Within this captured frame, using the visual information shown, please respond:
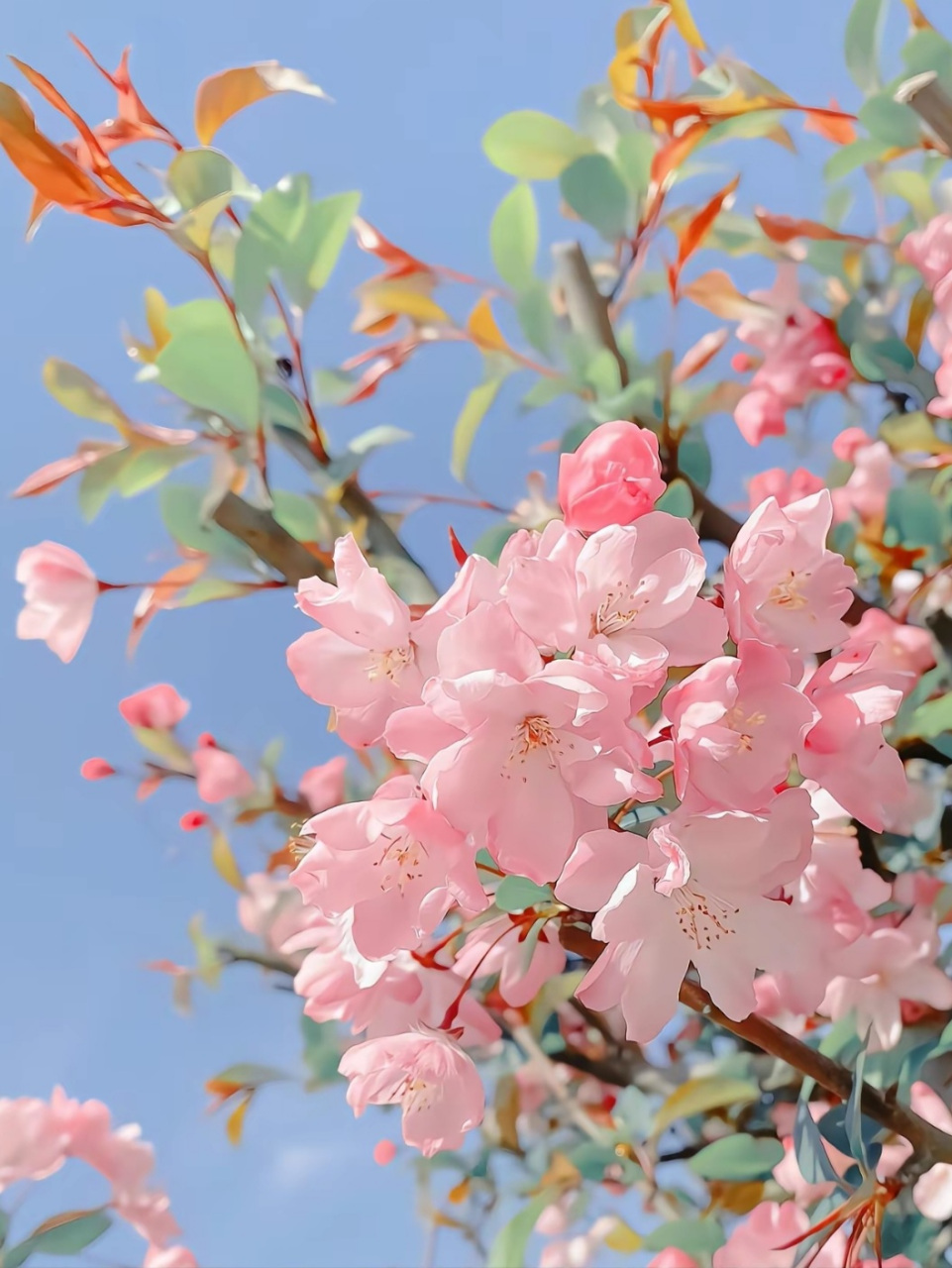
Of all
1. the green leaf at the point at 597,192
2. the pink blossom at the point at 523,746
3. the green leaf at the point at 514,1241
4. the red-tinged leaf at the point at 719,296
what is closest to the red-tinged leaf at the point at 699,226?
the green leaf at the point at 597,192

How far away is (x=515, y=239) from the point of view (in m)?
0.67

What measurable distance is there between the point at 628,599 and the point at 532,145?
44 centimetres

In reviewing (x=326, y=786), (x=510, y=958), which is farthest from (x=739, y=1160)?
(x=326, y=786)

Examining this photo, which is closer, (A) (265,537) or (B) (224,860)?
(A) (265,537)

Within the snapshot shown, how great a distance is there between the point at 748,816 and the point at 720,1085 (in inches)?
19.7

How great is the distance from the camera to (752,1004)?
35cm

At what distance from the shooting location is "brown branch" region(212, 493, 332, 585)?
1.92ft

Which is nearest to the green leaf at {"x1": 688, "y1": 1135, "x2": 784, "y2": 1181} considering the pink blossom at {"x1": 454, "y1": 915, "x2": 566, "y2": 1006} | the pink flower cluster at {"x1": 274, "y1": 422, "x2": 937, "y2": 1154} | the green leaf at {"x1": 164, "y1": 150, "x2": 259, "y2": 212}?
the pink blossom at {"x1": 454, "y1": 915, "x2": 566, "y2": 1006}

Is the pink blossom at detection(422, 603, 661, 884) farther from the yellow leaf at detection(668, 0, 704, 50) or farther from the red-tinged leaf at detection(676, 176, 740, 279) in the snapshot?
the yellow leaf at detection(668, 0, 704, 50)

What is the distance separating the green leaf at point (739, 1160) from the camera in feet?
2.24

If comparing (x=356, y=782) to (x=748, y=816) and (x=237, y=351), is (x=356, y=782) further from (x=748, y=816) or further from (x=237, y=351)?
(x=748, y=816)

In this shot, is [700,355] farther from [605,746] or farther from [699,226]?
[605,746]

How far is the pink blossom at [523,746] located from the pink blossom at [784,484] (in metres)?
0.56

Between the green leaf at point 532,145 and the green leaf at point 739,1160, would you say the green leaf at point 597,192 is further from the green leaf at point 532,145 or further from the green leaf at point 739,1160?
the green leaf at point 739,1160
